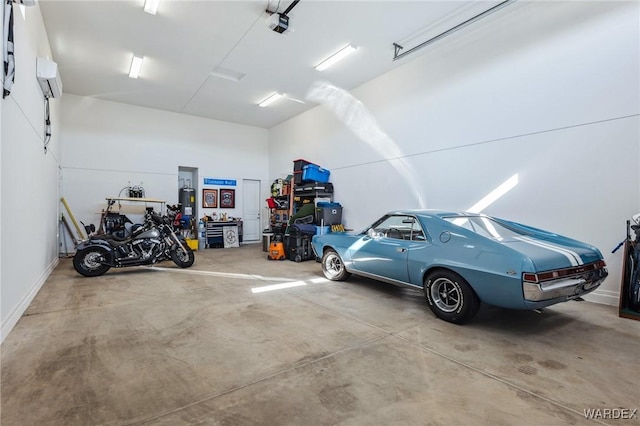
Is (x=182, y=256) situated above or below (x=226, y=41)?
below

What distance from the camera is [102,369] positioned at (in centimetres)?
218

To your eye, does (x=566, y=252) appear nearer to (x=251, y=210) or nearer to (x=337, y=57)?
(x=337, y=57)

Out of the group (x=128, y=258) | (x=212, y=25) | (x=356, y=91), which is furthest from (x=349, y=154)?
(x=128, y=258)

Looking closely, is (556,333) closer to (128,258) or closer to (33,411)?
(33,411)

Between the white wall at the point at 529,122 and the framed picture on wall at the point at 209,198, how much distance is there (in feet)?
18.7

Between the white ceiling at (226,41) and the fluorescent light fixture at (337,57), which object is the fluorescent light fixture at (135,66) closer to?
the white ceiling at (226,41)

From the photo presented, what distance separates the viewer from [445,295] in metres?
3.25

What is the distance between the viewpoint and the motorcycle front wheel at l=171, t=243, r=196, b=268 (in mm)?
5946

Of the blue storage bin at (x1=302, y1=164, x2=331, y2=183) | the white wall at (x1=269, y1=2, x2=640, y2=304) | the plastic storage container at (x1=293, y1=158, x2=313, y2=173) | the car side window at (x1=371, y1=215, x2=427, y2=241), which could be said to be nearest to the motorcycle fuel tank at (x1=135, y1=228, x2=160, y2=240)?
the blue storage bin at (x1=302, y1=164, x2=331, y2=183)

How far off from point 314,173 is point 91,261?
16.5ft

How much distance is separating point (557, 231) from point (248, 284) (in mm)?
4619

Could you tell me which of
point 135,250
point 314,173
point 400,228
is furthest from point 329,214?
point 135,250

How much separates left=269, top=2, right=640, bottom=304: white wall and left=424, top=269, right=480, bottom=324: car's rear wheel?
2.22m

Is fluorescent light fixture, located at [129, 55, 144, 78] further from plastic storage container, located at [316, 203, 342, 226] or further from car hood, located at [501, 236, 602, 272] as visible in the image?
car hood, located at [501, 236, 602, 272]
